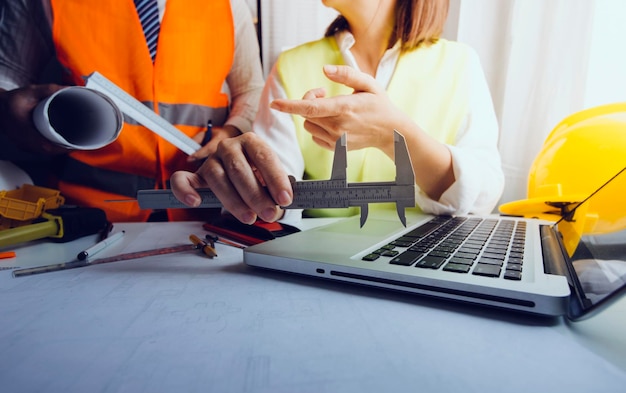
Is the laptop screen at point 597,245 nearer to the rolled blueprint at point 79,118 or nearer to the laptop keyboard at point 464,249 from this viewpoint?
the laptop keyboard at point 464,249

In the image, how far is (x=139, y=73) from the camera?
79 cm

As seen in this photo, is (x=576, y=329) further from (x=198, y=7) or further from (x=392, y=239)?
(x=198, y=7)

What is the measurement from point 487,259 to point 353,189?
0.16 m

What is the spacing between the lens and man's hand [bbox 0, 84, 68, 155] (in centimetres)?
64

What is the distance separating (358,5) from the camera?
83cm

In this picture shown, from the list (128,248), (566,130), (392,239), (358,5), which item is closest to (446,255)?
(392,239)

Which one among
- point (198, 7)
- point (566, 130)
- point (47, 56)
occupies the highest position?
point (198, 7)

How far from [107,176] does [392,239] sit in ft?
2.54

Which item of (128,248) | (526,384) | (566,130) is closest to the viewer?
(526,384)

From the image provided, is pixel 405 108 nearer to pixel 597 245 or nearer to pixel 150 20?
pixel 597 245

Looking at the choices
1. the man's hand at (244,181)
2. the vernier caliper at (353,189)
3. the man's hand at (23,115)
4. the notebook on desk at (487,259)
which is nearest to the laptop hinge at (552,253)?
the notebook on desk at (487,259)

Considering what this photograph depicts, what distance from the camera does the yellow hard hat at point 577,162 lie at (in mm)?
578

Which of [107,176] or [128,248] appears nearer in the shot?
[128,248]

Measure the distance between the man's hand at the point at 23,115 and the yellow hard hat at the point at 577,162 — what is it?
101cm
